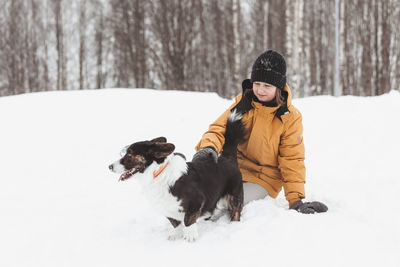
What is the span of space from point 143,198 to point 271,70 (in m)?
2.01

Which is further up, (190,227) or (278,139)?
(278,139)

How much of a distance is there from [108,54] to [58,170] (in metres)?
20.4

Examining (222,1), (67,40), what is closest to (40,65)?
(67,40)

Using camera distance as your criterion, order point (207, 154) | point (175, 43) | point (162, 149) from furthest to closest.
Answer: point (175, 43)
point (207, 154)
point (162, 149)

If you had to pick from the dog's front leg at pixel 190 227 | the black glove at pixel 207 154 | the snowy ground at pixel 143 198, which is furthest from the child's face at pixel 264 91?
the dog's front leg at pixel 190 227

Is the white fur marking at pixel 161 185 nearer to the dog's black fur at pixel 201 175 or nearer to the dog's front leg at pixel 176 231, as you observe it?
the dog's black fur at pixel 201 175

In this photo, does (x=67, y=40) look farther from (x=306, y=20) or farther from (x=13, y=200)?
(x=13, y=200)

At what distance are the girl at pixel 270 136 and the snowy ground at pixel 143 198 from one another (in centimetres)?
23

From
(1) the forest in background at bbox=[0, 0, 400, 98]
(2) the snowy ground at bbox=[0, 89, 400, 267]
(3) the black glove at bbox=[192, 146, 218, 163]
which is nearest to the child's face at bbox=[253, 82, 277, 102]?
(3) the black glove at bbox=[192, 146, 218, 163]

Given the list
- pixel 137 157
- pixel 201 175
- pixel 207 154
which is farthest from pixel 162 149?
pixel 207 154

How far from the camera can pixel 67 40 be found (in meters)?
21.8

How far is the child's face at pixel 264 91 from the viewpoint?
323 centimetres

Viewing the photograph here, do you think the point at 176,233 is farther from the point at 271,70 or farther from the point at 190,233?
the point at 271,70

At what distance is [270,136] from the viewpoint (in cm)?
341
